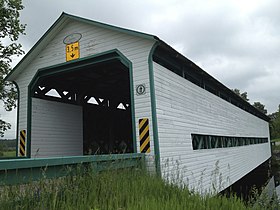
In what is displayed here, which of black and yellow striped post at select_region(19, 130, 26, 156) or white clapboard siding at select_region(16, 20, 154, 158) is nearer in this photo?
white clapboard siding at select_region(16, 20, 154, 158)

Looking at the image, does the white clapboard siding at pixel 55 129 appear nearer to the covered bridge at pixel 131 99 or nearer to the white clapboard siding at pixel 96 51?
the covered bridge at pixel 131 99

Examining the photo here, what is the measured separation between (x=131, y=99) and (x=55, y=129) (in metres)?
3.67

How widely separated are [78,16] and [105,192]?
5322mm

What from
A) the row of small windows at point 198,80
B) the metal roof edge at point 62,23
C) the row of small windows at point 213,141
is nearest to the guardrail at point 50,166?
the metal roof edge at point 62,23

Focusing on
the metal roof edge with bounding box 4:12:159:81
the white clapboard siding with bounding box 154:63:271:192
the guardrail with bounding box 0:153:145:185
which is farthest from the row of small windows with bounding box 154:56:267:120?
the guardrail with bounding box 0:153:145:185

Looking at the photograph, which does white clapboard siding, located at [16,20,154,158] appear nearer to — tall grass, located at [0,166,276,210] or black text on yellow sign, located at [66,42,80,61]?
black text on yellow sign, located at [66,42,80,61]

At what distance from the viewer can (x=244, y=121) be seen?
1670 cm

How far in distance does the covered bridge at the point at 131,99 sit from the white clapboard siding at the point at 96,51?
0.02m

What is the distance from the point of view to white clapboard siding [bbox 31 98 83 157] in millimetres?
8203

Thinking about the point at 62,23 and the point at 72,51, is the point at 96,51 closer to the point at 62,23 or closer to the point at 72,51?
the point at 72,51

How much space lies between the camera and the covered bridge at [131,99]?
6.23 m

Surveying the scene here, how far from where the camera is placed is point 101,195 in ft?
11.4

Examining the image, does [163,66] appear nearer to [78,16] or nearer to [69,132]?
[78,16]

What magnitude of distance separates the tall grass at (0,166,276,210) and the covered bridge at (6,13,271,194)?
0.94m
